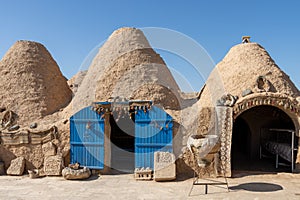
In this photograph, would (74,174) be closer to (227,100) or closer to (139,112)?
(139,112)

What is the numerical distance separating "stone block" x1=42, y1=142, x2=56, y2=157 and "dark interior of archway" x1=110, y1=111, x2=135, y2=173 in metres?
2.63

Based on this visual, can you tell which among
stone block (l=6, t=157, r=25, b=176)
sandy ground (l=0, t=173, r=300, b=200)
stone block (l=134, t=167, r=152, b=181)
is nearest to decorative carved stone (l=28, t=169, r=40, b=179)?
sandy ground (l=0, t=173, r=300, b=200)

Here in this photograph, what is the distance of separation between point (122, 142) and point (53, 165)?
5.54m

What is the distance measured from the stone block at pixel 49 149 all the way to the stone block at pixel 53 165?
203mm

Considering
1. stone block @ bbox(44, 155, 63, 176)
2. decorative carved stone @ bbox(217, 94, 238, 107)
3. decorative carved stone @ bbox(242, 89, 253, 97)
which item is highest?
decorative carved stone @ bbox(242, 89, 253, 97)

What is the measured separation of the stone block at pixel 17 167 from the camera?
32.8 feet

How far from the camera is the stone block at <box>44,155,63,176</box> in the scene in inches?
382

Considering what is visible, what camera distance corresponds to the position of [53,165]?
9812 mm

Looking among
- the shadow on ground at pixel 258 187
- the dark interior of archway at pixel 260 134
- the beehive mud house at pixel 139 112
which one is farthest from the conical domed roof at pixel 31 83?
the dark interior of archway at pixel 260 134

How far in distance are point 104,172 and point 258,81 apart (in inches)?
287

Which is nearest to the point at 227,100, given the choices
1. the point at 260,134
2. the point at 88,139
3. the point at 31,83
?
the point at 260,134

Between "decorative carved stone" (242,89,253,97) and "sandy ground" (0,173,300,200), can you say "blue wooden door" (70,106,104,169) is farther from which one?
"decorative carved stone" (242,89,253,97)

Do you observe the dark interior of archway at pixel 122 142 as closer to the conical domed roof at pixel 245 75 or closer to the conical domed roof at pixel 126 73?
the conical domed roof at pixel 126 73

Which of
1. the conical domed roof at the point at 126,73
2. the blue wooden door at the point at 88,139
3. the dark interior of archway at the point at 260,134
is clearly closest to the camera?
the blue wooden door at the point at 88,139
